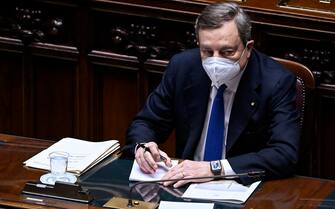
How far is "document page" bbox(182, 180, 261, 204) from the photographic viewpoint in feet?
11.5

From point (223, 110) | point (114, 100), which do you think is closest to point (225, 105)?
point (223, 110)

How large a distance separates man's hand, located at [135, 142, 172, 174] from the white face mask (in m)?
0.35

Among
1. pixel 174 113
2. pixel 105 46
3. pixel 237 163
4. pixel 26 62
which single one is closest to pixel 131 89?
pixel 105 46

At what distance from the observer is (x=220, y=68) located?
3.85 meters

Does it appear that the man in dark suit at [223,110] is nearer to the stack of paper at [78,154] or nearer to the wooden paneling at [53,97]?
the stack of paper at [78,154]

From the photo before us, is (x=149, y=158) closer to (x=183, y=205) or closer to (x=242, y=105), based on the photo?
(x=183, y=205)

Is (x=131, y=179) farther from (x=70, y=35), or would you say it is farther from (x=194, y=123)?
(x=70, y=35)

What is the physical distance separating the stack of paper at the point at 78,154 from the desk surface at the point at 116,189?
0.10 ft

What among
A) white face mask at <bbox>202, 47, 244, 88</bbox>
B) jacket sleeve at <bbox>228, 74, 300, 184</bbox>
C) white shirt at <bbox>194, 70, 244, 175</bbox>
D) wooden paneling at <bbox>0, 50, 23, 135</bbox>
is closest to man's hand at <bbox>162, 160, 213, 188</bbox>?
jacket sleeve at <bbox>228, 74, 300, 184</bbox>

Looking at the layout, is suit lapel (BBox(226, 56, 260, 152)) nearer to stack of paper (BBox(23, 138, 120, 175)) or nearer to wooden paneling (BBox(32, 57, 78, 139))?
stack of paper (BBox(23, 138, 120, 175))

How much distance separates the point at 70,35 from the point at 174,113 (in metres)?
1.36

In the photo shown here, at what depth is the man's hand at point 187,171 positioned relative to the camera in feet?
12.0

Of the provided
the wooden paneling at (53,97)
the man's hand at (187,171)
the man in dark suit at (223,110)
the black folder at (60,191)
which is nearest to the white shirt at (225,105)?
the man in dark suit at (223,110)

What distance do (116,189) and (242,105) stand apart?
2.24 feet
